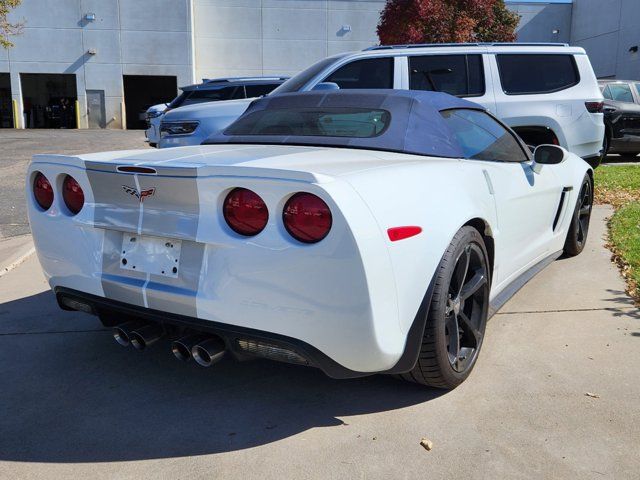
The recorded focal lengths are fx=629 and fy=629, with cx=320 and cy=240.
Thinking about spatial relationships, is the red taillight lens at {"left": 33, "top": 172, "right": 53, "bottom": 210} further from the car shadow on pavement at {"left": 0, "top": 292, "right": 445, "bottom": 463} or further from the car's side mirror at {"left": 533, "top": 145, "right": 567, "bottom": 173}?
the car's side mirror at {"left": 533, "top": 145, "right": 567, "bottom": 173}

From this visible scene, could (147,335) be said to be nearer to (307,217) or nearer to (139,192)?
(139,192)

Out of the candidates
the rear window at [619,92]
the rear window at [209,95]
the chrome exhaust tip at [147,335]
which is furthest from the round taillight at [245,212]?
the rear window at [619,92]

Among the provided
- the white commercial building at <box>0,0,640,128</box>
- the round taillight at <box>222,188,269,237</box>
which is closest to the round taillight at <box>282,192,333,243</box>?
the round taillight at <box>222,188,269,237</box>

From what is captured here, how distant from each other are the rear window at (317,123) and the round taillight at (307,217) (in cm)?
122

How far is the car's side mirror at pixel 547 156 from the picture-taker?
403 cm

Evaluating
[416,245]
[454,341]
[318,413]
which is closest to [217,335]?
[318,413]

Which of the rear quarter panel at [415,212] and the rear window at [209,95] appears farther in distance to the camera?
the rear window at [209,95]

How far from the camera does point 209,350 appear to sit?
2.64 metres

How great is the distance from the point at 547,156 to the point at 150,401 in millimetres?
2832

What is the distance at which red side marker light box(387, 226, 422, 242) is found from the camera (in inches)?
96.7

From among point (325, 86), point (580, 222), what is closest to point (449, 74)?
point (325, 86)

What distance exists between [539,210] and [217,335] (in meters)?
2.47

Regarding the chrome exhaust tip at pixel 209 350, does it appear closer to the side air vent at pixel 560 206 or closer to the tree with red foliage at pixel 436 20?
the side air vent at pixel 560 206

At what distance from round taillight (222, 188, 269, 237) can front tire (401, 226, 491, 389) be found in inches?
32.1
